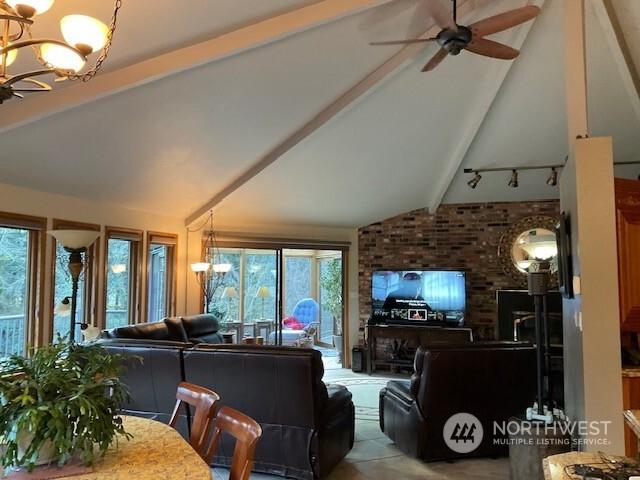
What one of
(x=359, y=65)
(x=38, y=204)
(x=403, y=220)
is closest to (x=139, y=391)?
(x=38, y=204)

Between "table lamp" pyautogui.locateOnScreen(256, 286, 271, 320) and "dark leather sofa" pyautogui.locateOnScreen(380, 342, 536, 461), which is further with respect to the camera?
"table lamp" pyautogui.locateOnScreen(256, 286, 271, 320)

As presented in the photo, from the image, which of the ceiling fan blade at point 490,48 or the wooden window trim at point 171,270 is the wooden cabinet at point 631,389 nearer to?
the ceiling fan blade at point 490,48

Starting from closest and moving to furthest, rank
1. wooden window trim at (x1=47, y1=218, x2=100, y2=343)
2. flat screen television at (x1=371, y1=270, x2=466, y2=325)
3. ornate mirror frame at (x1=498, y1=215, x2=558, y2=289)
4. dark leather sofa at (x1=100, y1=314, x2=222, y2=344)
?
dark leather sofa at (x1=100, y1=314, x2=222, y2=344), wooden window trim at (x1=47, y1=218, x2=100, y2=343), flat screen television at (x1=371, y1=270, x2=466, y2=325), ornate mirror frame at (x1=498, y1=215, x2=558, y2=289)

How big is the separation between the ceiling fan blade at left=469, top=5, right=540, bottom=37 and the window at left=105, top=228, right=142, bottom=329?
4.44 m

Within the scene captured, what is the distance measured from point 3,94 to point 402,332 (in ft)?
21.1

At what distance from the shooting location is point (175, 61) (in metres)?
3.34

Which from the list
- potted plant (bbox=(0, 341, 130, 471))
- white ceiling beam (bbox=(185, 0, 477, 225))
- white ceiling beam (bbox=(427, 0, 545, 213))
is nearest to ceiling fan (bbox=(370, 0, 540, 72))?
white ceiling beam (bbox=(185, 0, 477, 225))

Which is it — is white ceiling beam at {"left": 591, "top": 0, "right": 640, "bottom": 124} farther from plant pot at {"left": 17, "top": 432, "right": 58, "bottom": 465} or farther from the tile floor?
plant pot at {"left": 17, "top": 432, "right": 58, "bottom": 465}

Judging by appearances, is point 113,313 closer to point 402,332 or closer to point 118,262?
point 118,262

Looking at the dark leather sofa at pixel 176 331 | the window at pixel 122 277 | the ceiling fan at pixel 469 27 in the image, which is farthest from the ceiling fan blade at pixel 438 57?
the window at pixel 122 277

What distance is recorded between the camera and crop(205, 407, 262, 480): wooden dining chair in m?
1.61

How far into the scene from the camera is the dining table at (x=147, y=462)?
158 centimetres

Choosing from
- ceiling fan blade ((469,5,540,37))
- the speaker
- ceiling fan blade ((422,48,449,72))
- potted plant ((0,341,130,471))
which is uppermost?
ceiling fan blade ((469,5,540,37))

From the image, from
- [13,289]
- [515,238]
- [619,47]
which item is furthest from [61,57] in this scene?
[515,238]
